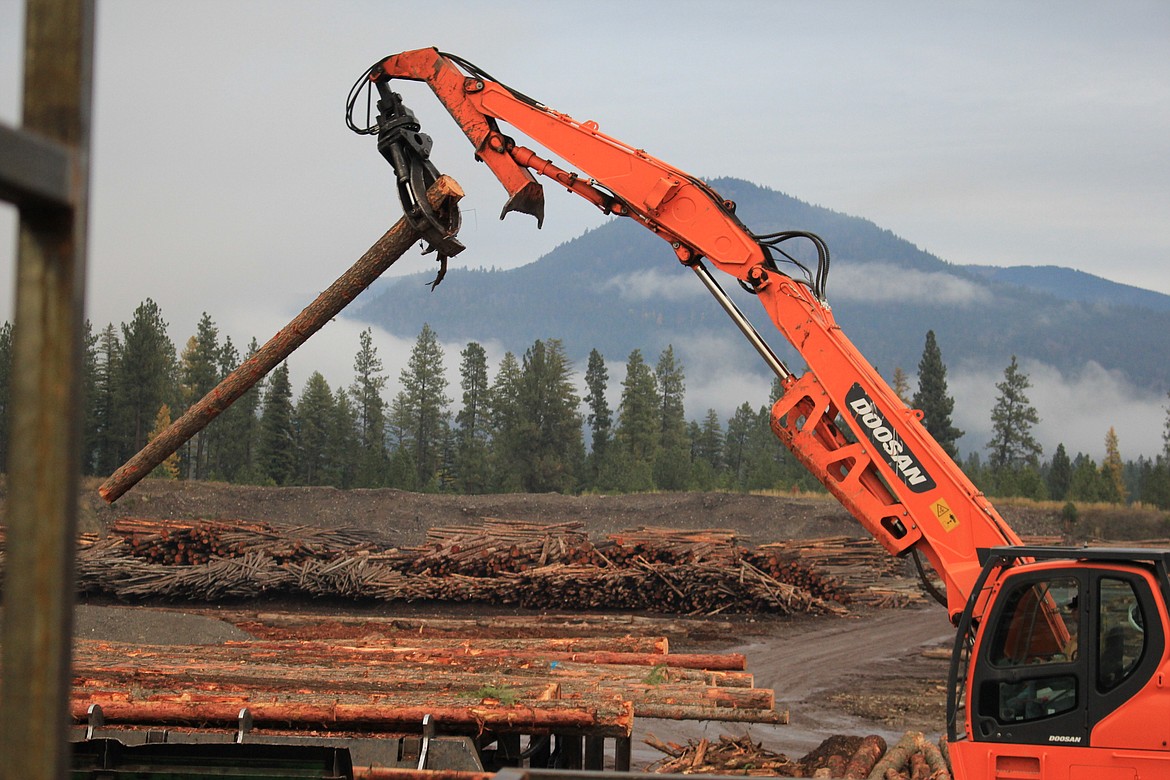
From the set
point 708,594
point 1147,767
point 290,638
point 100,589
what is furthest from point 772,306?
point 100,589

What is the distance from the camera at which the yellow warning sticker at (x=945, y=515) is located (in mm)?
7742

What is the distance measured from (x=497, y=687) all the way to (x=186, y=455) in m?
70.4

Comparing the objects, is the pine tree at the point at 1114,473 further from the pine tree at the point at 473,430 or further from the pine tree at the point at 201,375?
the pine tree at the point at 201,375

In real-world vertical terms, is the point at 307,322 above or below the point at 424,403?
below

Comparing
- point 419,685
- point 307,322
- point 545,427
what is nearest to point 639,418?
point 545,427

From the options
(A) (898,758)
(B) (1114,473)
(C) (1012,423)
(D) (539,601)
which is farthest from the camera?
(B) (1114,473)

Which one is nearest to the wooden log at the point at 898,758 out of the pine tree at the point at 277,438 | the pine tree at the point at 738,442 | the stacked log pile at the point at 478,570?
the stacked log pile at the point at 478,570

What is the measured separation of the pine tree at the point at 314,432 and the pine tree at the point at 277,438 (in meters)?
7.04

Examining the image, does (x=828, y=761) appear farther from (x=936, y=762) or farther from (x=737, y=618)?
(x=737, y=618)

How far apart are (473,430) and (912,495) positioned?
2851 inches

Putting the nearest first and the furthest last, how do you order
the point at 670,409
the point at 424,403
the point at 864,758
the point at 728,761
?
1. the point at 728,761
2. the point at 864,758
3. the point at 424,403
4. the point at 670,409

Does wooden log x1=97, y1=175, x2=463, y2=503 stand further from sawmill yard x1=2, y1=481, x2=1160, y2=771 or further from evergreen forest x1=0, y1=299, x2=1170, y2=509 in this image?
evergreen forest x1=0, y1=299, x2=1170, y2=509

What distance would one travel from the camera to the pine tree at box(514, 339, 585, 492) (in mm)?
64000

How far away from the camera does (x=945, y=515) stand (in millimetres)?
7758
